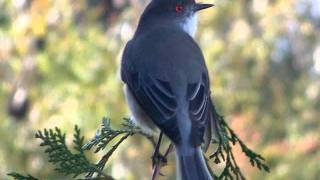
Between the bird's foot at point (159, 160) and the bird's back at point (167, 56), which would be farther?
the bird's back at point (167, 56)

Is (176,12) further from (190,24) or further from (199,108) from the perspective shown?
(199,108)

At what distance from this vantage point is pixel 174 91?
3.31 meters

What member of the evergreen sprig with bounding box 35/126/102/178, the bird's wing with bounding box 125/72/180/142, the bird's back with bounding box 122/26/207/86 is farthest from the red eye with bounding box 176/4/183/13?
the evergreen sprig with bounding box 35/126/102/178

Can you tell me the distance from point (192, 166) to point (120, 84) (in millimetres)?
4512

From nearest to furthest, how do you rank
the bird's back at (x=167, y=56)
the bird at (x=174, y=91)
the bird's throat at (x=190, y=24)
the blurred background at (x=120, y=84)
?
the bird at (x=174, y=91) < the bird's back at (x=167, y=56) < the bird's throat at (x=190, y=24) < the blurred background at (x=120, y=84)

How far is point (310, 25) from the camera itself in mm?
8734

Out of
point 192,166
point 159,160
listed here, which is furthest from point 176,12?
point 192,166

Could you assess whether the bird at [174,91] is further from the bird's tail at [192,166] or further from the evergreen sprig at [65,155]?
the evergreen sprig at [65,155]

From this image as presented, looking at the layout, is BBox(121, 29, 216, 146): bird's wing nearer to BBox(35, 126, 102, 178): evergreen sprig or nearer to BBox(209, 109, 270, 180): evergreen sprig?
BBox(209, 109, 270, 180): evergreen sprig

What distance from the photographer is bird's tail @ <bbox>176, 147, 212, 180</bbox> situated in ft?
9.36

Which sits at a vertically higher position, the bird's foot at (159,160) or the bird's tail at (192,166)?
the bird's foot at (159,160)

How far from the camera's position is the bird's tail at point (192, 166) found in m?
2.85

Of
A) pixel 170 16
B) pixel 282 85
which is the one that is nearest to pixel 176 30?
pixel 170 16

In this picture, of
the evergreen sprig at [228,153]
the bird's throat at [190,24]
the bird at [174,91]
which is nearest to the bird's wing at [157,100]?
the bird at [174,91]
